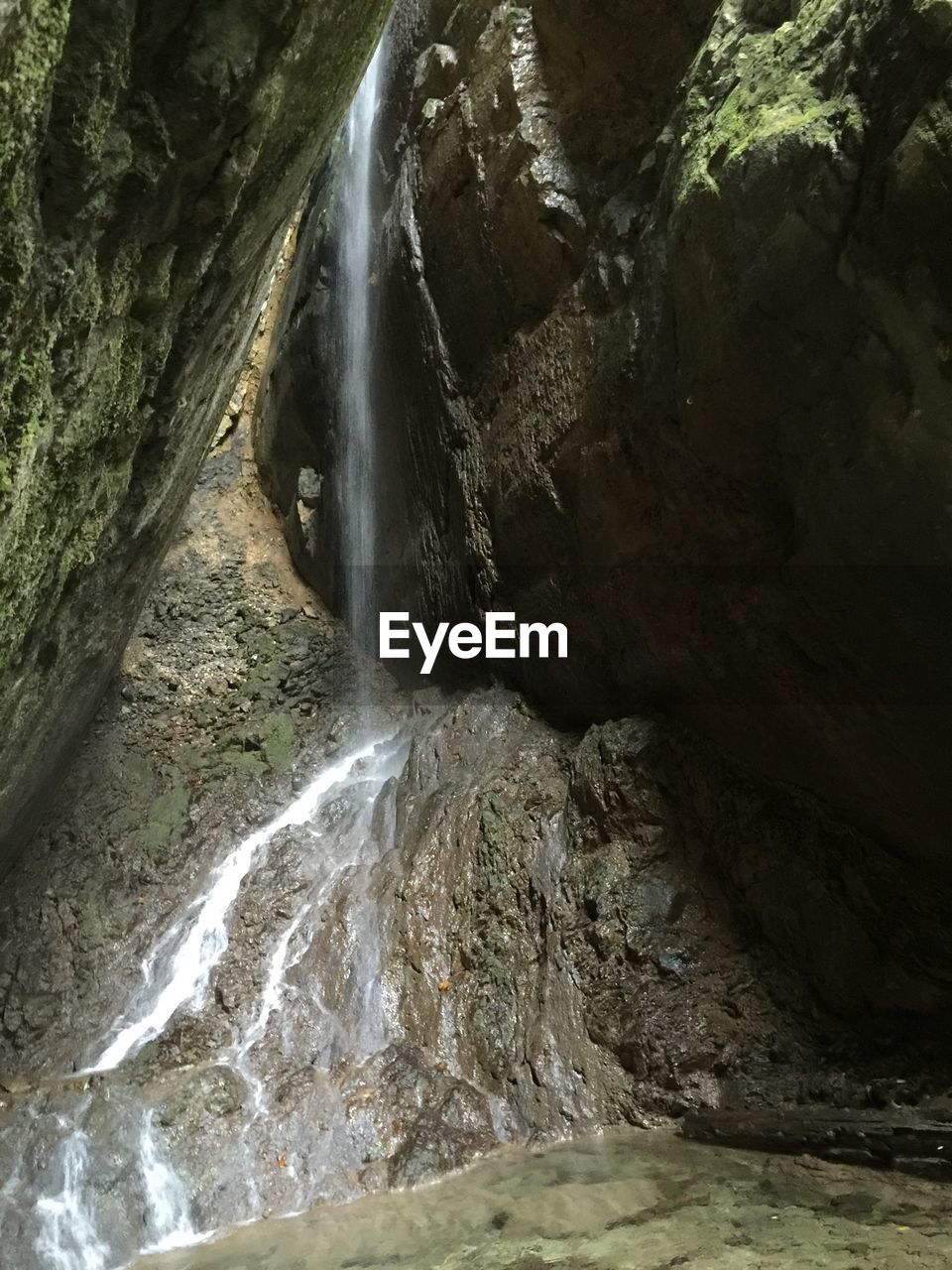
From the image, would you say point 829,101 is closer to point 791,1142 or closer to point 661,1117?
point 791,1142

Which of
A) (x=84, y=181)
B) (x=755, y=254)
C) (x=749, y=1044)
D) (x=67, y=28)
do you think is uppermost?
(x=755, y=254)

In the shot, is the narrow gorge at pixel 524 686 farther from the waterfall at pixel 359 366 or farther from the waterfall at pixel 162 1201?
the waterfall at pixel 359 366

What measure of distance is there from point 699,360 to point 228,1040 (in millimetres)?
4731

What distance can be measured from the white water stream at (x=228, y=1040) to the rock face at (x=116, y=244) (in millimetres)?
1882

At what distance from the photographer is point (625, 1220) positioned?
3.20m

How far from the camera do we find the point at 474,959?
5.39m

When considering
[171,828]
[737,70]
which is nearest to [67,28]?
[737,70]

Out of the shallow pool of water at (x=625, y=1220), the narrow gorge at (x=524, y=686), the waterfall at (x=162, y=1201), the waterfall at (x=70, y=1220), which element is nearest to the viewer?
the shallow pool of water at (x=625, y=1220)

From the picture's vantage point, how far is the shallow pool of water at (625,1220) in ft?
9.05

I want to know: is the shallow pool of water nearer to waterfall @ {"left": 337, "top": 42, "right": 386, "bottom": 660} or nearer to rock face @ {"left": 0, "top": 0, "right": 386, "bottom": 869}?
rock face @ {"left": 0, "top": 0, "right": 386, "bottom": 869}

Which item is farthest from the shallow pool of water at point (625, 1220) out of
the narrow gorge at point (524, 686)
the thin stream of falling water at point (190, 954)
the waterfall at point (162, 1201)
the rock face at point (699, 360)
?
the rock face at point (699, 360)

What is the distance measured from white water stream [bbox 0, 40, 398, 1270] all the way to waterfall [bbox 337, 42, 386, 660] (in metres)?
0.06

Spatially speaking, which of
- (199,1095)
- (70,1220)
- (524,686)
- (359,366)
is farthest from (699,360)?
(359,366)

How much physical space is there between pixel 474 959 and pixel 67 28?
4.90m
